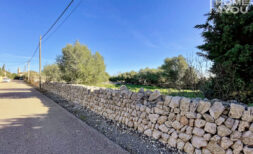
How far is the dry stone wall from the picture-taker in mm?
1957

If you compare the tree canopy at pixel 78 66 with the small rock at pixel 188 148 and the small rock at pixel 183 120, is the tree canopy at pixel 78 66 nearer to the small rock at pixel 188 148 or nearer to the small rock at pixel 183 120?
the small rock at pixel 183 120

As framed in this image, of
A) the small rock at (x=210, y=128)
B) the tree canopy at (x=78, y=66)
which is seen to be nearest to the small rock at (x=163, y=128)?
the small rock at (x=210, y=128)

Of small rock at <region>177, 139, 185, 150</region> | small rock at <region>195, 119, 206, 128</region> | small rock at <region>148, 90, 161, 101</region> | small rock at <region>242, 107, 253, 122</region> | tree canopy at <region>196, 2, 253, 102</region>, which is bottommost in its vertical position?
small rock at <region>177, 139, 185, 150</region>

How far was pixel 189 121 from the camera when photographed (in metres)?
2.52

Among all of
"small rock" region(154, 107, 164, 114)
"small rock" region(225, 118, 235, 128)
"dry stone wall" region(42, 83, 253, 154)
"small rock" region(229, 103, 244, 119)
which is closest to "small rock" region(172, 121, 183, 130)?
"dry stone wall" region(42, 83, 253, 154)

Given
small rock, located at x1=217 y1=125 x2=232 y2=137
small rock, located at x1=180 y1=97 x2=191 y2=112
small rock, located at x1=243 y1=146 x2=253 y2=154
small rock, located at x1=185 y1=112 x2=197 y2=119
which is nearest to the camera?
small rock, located at x1=243 y1=146 x2=253 y2=154

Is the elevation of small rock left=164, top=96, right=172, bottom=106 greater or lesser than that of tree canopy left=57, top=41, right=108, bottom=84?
lesser

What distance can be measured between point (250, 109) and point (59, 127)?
A: 4735mm

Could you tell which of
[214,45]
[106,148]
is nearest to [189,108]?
[106,148]

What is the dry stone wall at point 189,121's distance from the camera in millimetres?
1957

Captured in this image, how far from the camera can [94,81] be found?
38.8 feet

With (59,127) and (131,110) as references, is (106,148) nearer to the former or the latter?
(131,110)

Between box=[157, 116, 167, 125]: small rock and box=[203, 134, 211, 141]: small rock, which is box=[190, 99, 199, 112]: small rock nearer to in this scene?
box=[203, 134, 211, 141]: small rock

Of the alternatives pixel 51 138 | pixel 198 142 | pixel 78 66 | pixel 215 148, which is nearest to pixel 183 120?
pixel 198 142
